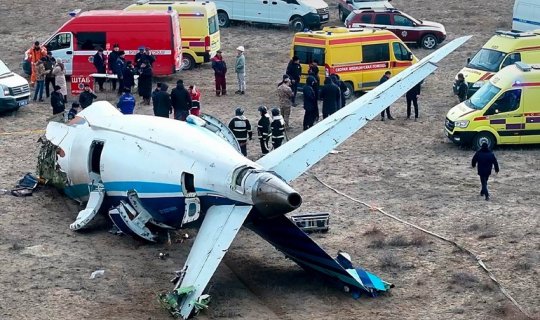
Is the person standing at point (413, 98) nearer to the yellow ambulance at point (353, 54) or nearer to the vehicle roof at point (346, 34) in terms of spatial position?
the yellow ambulance at point (353, 54)

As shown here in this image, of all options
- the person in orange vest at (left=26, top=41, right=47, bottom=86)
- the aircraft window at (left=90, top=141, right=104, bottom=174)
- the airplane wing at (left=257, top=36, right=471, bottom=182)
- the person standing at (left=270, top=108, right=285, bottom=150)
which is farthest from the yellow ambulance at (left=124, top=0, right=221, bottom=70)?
the airplane wing at (left=257, top=36, right=471, bottom=182)

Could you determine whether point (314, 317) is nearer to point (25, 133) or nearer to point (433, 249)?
point (433, 249)

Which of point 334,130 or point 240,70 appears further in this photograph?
point 240,70

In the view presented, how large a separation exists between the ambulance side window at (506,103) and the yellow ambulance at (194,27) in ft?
40.5

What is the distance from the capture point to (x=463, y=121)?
94.2ft

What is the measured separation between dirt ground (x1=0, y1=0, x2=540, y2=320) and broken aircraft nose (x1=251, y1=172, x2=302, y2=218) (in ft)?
5.37

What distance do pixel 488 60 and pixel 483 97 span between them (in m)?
5.06

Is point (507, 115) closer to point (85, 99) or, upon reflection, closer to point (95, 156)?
point (85, 99)

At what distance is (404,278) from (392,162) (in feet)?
26.9

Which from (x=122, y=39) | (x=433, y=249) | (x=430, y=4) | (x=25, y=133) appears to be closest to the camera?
(x=433, y=249)

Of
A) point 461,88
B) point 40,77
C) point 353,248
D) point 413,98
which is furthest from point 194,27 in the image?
point 353,248

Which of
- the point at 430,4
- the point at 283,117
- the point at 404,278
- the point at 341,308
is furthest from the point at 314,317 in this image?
the point at 430,4

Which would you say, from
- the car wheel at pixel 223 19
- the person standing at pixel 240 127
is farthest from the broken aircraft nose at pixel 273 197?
the car wheel at pixel 223 19

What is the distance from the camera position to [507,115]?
93.7ft
